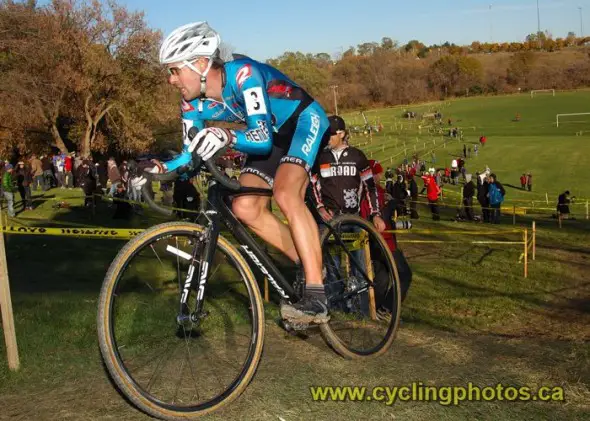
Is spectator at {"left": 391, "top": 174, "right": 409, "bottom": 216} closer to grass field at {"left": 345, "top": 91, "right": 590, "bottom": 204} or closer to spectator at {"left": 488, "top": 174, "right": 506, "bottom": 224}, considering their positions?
spectator at {"left": 488, "top": 174, "right": 506, "bottom": 224}

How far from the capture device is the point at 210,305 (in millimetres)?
6863

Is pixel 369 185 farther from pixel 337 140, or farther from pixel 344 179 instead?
pixel 337 140

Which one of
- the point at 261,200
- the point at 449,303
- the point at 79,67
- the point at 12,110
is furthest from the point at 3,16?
the point at 261,200

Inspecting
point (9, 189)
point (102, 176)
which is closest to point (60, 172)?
point (102, 176)

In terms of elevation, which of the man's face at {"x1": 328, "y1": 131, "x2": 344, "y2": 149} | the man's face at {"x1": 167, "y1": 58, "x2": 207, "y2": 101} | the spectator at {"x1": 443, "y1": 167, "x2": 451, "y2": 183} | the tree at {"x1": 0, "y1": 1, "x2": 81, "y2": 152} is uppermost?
the tree at {"x1": 0, "y1": 1, "x2": 81, "y2": 152}

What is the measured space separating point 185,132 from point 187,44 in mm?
639

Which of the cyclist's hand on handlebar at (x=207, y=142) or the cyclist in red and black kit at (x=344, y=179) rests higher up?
the cyclist's hand on handlebar at (x=207, y=142)

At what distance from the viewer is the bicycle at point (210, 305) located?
392 centimetres

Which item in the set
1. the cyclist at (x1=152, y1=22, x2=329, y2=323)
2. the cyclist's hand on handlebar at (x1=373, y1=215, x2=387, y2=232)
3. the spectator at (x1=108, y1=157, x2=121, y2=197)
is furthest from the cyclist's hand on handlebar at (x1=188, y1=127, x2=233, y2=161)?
the spectator at (x1=108, y1=157, x2=121, y2=197)

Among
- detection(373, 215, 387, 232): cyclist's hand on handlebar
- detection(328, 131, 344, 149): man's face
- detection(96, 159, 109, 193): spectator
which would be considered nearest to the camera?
detection(373, 215, 387, 232): cyclist's hand on handlebar

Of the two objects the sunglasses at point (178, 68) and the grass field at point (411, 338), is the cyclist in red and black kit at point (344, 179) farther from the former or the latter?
the sunglasses at point (178, 68)

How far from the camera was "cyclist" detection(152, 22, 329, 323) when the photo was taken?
4383 millimetres

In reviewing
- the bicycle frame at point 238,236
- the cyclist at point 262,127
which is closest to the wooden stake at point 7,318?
the cyclist at point 262,127

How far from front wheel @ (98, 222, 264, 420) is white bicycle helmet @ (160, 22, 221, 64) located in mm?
1167
